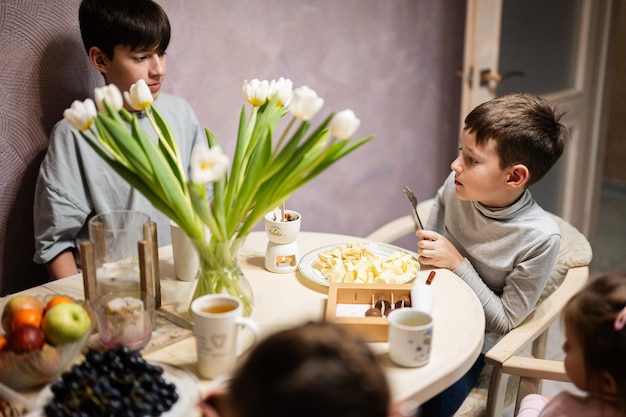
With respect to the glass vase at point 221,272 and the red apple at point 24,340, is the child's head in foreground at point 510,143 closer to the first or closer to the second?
the glass vase at point 221,272

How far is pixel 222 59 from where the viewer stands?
2.49 meters

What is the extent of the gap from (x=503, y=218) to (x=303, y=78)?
1158 mm

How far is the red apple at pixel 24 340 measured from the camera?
1215mm

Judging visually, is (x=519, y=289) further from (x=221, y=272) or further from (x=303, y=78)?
(x=303, y=78)

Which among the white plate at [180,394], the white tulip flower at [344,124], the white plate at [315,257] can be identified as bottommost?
the white plate at [180,394]

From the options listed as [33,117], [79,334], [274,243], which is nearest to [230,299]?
[79,334]

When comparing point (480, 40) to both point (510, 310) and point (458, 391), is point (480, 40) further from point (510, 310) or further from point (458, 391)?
point (458, 391)

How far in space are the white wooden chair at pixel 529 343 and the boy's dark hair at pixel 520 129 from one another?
28 centimetres

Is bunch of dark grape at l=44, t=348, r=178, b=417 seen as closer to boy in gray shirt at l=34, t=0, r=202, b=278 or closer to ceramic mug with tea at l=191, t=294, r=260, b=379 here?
ceramic mug with tea at l=191, t=294, r=260, b=379

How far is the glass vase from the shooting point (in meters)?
1.39

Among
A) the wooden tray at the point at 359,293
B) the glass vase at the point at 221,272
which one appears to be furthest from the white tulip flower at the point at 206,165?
the wooden tray at the point at 359,293

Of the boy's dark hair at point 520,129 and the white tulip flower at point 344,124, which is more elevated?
the white tulip flower at point 344,124

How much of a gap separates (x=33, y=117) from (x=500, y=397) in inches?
59.6

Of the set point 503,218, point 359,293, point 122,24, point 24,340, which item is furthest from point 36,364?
point 503,218
